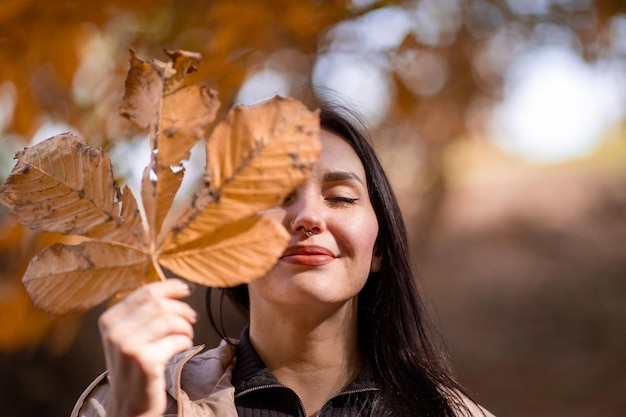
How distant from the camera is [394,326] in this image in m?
1.29

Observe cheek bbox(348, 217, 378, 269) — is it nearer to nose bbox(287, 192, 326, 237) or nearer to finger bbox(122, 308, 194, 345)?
nose bbox(287, 192, 326, 237)

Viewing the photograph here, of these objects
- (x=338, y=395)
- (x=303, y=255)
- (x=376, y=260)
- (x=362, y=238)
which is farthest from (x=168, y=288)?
(x=376, y=260)

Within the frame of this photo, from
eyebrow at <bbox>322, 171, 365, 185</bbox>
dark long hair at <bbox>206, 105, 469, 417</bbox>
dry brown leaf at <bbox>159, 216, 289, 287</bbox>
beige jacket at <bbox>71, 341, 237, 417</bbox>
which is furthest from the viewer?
dark long hair at <bbox>206, 105, 469, 417</bbox>

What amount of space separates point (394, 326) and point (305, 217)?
0.39 m

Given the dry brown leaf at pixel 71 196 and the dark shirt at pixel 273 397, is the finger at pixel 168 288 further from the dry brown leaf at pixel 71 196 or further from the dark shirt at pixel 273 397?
the dark shirt at pixel 273 397

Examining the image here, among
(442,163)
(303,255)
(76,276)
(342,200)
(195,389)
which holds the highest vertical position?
(442,163)

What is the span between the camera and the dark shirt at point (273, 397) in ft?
3.68

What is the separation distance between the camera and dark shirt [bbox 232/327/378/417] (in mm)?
1121

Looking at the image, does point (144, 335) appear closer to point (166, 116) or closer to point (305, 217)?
point (166, 116)

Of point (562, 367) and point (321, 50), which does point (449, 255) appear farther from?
point (321, 50)

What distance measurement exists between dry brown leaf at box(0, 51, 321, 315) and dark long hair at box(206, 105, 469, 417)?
55 cm

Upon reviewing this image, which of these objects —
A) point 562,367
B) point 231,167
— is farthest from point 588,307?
point 231,167

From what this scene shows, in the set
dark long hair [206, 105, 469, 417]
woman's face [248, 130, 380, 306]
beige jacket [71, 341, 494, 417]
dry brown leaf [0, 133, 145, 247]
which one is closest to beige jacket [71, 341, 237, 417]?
beige jacket [71, 341, 494, 417]

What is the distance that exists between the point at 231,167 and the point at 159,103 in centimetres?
11
